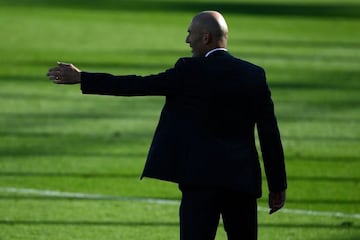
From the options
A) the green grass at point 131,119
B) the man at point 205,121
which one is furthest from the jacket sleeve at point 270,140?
the green grass at point 131,119

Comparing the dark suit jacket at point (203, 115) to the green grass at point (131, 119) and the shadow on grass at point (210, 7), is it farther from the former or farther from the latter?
the shadow on grass at point (210, 7)

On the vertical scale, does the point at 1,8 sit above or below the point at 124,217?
below

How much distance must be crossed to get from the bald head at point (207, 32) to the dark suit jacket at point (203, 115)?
0.06 m

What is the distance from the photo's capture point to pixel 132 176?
12.9m

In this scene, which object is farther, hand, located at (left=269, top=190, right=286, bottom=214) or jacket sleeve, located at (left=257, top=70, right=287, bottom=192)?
hand, located at (left=269, top=190, right=286, bottom=214)

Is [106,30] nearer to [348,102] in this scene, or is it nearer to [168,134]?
[348,102]

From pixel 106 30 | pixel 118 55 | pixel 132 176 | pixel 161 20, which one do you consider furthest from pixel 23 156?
pixel 161 20

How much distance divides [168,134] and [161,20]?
67.9 feet

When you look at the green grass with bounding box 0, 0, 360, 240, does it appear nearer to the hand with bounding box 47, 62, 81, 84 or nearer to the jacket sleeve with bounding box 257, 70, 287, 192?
the jacket sleeve with bounding box 257, 70, 287, 192

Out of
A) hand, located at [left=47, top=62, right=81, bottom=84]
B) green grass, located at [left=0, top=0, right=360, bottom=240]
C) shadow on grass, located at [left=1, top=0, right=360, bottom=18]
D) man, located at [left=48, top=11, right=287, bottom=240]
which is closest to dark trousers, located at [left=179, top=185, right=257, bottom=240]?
man, located at [left=48, top=11, right=287, bottom=240]

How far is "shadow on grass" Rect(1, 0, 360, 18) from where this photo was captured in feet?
101

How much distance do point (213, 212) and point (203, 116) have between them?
558 mm

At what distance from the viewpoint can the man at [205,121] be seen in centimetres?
734

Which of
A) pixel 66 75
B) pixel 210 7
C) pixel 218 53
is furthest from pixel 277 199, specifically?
pixel 210 7
